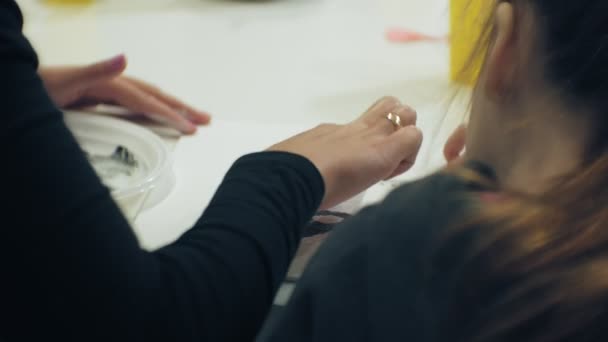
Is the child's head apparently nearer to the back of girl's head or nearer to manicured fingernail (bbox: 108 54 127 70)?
the back of girl's head

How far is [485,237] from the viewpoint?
385 mm

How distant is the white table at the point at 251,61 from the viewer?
28.2 inches

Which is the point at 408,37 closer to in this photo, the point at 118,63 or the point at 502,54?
the point at 118,63

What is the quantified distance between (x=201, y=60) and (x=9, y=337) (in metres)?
0.57

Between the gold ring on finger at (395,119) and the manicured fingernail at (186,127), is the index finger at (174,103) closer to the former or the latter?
the manicured fingernail at (186,127)

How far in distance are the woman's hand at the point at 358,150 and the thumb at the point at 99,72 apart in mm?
250

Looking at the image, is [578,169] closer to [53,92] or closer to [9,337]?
[9,337]

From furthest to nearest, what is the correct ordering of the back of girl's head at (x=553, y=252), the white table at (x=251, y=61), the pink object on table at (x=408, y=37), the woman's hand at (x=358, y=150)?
the pink object on table at (x=408, y=37) → the white table at (x=251, y=61) → the woman's hand at (x=358, y=150) → the back of girl's head at (x=553, y=252)

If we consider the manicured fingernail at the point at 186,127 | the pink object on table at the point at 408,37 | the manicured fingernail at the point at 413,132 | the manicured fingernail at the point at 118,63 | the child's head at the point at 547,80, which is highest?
the child's head at the point at 547,80

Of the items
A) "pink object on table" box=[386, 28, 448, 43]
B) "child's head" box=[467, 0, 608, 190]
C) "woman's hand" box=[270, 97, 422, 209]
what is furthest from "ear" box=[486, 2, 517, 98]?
"pink object on table" box=[386, 28, 448, 43]

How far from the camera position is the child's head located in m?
0.39

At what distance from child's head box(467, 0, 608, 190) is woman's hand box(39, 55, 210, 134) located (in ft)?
1.24

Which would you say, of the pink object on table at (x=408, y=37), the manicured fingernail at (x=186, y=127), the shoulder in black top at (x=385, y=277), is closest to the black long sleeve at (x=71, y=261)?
the shoulder in black top at (x=385, y=277)

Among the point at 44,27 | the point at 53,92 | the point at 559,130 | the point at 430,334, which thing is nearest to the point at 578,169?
the point at 559,130
